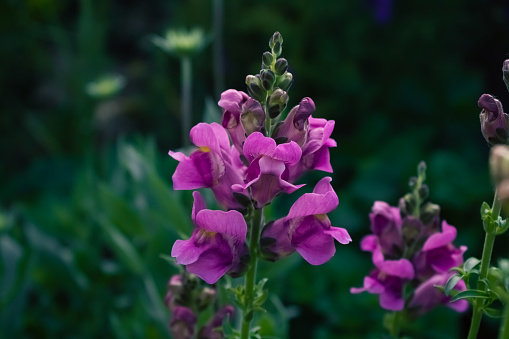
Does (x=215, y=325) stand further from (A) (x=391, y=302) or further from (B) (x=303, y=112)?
(B) (x=303, y=112)

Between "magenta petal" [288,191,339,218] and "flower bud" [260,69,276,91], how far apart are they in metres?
0.19

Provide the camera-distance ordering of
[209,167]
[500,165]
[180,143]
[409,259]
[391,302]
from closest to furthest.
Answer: [500,165], [209,167], [391,302], [409,259], [180,143]

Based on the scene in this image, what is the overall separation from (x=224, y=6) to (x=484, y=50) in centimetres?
152

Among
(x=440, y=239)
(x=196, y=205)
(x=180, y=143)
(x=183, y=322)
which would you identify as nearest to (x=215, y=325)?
(x=183, y=322)

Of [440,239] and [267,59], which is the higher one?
[267,59]

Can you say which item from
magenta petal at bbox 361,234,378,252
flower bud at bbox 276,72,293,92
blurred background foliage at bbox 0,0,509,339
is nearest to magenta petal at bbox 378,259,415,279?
magenta petal at bbox 361,234,378,252

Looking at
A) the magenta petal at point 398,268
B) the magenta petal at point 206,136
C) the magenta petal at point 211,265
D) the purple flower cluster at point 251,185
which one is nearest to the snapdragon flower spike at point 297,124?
the purple flower cluster at point 251,185

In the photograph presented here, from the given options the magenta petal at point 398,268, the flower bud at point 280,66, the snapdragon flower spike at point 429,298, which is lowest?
the snapdragon flower spike at point 429,298

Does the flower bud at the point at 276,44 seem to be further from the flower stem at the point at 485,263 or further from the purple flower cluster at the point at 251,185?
the flower stem at the point at 485,263

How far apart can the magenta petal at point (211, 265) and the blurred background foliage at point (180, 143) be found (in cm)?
95

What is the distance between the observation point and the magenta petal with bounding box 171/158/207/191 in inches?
46.2

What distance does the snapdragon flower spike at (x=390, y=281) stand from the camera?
4.46ft

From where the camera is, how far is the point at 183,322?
1.44 metres

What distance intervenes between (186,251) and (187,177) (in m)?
0.13
